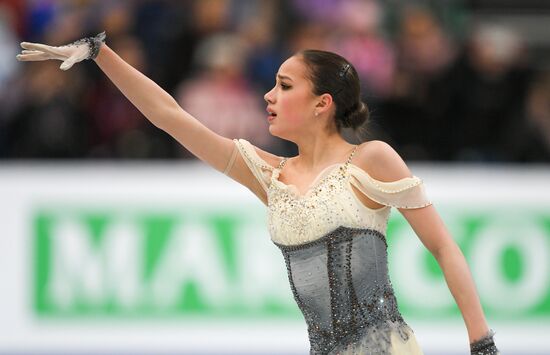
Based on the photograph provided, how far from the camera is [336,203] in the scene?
12.2ft

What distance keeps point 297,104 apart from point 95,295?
391 centimetres

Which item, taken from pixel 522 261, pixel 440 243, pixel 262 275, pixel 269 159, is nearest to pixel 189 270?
pixel 262 275

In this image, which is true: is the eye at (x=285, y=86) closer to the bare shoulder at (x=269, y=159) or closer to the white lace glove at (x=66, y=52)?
the bare shoulder at (x=269, y=159)

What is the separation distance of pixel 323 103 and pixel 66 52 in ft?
2.92

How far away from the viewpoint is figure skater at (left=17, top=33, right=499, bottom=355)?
12.1 ft

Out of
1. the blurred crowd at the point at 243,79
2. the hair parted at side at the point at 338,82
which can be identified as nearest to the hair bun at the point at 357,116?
the hair parted at side at the point at 338,82

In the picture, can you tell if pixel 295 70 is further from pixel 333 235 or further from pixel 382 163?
pixel 333 235

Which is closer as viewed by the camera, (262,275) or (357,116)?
(357,116)

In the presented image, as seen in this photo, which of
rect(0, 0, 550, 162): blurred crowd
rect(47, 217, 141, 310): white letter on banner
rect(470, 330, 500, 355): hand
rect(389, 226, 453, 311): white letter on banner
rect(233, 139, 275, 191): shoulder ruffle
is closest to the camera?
rect(470, 330, 500, 355): hand

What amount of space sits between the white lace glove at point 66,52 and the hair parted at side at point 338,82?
72 centimetres

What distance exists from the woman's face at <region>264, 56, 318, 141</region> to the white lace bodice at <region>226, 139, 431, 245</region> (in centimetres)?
20

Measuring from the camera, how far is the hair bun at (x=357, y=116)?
12.5 ft

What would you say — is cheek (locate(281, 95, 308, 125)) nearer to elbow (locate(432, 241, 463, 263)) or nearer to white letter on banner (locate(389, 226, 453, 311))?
elbow (locate(432, 241, 463, 263))

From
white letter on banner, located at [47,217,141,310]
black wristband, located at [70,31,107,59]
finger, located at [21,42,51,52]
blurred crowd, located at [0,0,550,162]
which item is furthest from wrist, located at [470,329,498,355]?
blurred crowd, located at [0,0,550,162]
